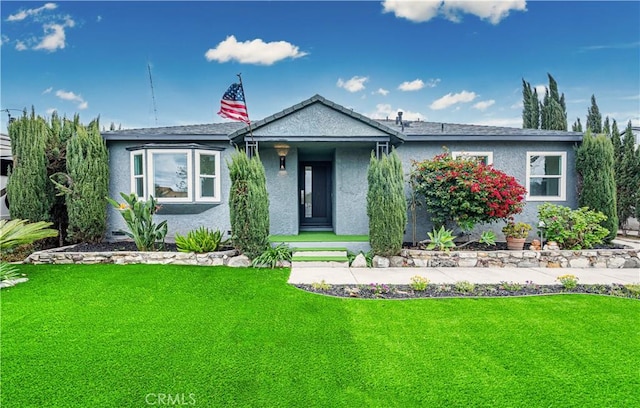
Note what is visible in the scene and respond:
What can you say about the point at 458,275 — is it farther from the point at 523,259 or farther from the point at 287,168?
the point at 287,168

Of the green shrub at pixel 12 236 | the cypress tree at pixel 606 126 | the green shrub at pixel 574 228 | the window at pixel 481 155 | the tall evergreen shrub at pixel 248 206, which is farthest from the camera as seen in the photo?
the cypress tree at pixel 606 126

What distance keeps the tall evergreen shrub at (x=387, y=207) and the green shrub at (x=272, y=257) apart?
226 cm

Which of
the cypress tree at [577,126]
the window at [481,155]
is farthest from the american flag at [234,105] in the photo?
the cypress tree at [577,126]

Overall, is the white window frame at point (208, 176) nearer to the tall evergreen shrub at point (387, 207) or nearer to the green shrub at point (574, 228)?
the tall evergreen shrub at point (387, 207)

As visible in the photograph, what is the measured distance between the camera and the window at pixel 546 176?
33.7 feet

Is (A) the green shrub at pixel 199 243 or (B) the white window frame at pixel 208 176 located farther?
(B) the white window frame at pixel 208 176

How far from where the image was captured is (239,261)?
25.8 feet

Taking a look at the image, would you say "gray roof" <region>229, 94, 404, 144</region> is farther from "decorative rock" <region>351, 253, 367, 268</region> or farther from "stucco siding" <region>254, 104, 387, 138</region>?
"decorative rock" <region>351, 253, 367, 268</region>

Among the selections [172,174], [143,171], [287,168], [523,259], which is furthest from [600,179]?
[143,171]

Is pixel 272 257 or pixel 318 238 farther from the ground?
pixel 318 238

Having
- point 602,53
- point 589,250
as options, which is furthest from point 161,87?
point 602,53

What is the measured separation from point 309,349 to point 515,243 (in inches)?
296

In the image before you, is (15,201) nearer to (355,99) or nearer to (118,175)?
(118,175)

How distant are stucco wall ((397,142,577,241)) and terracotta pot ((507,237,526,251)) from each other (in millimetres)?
1391
